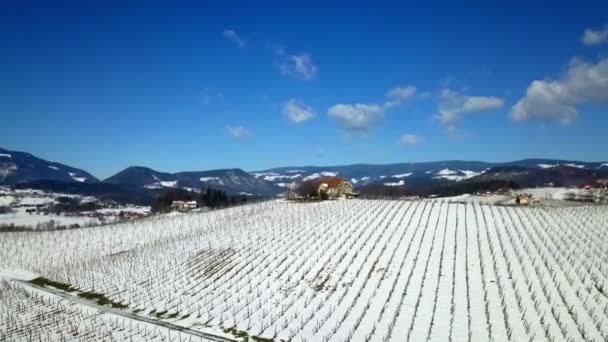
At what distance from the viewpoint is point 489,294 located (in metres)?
30.0

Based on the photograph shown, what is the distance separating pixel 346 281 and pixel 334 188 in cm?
6591

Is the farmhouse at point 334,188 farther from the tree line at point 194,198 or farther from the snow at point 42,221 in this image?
the snow at point 42,221

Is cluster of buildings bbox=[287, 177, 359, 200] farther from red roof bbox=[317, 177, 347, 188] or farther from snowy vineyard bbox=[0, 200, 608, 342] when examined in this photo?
snowy vineyard bbox=[0, 200, 608, 342]

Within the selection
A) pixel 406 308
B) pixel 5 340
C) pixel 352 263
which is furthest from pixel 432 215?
pixel 5 340

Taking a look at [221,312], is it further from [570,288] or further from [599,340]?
[570,288]

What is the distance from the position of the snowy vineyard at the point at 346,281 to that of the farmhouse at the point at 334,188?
34.9 metres

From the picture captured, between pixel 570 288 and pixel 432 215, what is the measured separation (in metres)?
28.8

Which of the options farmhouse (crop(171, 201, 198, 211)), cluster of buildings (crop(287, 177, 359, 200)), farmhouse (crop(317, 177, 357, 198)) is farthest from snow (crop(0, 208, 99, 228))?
farmhouse (crop(317, 177, 357, 198))

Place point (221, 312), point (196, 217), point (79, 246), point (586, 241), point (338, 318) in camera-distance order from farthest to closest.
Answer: point (196, 217) → point (79, 246) → point (586, 241) → point (221, 312) → point (338, 318)

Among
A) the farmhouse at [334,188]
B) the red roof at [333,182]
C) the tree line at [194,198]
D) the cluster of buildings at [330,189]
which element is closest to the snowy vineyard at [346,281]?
the cluster of buildings at [330,189]

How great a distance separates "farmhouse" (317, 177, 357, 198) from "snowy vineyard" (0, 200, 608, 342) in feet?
114

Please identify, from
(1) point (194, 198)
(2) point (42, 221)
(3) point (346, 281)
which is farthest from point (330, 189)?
(2) point (42, 221)

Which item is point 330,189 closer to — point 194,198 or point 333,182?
point 333,182

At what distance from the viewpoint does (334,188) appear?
99.5 metres
